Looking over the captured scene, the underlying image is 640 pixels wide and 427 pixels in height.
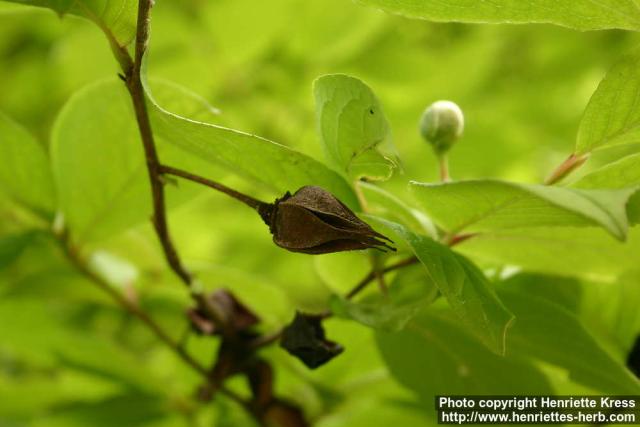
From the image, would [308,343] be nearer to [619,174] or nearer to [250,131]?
[619,174]

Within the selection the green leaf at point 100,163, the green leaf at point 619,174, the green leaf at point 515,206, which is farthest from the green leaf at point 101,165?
the green leaf at point 619,174

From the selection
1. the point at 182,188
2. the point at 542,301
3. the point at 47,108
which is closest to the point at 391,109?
the point at 47,108

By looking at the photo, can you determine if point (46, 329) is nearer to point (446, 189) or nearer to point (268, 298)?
point (268, 298)

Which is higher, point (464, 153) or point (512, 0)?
point (464, 153)

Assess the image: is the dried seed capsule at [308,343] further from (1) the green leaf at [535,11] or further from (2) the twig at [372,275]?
(1) the green leaf at [535,11]

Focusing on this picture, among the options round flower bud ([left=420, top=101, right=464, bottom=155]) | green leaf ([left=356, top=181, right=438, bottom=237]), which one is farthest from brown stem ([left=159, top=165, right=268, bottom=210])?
round flower bud ([left=420, top=101, right=464, bottom=155])

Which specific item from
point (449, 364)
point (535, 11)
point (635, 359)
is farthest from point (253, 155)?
point (635, 359)
